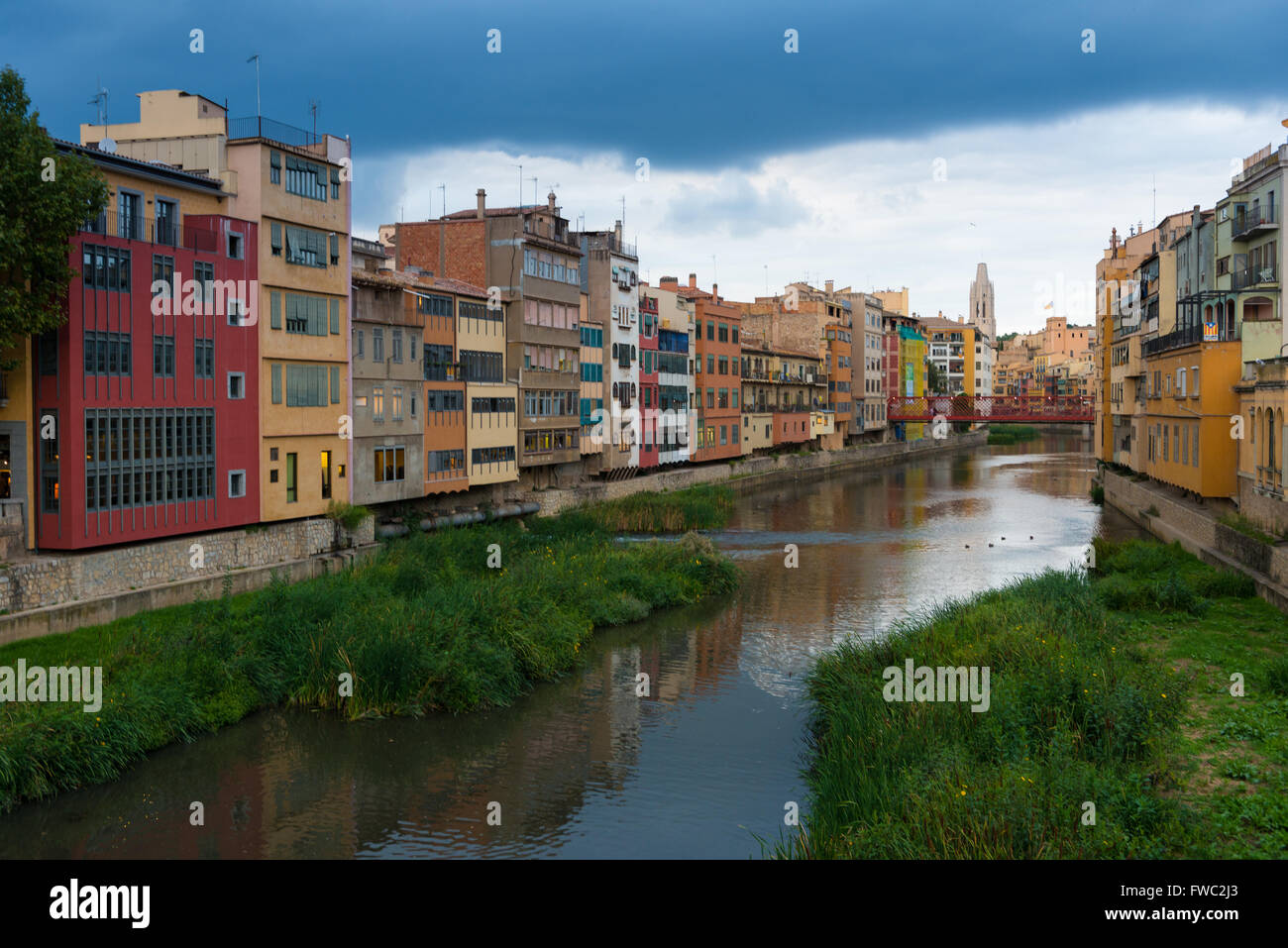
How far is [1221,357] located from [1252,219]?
717 cm

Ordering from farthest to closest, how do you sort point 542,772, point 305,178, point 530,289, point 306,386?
point 530,289 → point 306,386 → point 305,178 → point 542,772

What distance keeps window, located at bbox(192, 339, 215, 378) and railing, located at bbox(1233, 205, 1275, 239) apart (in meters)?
35.8

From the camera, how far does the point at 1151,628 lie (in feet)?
84.7

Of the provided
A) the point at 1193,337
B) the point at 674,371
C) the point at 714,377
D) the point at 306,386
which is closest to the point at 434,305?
the point at 306,386

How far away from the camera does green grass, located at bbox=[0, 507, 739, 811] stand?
1909 centimetres

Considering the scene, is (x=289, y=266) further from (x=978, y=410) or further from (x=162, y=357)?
(x=978, y=410)

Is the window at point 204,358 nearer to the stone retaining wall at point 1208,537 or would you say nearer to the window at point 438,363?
the window at point 438,363

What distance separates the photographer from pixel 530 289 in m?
50.3

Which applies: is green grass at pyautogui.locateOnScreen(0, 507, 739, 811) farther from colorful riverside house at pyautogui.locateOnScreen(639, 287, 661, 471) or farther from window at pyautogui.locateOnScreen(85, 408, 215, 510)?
colorful riverside house at pyautogui.locateOnScreen(639, 287, 661, 471)

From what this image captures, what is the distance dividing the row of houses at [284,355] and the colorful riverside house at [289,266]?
6 cm

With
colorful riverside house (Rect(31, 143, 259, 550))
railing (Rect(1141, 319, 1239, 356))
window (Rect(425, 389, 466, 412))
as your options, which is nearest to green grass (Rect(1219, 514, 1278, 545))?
railing (Rect(1141, 319, 1239, 356))

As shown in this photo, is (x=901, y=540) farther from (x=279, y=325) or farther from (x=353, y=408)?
(x=279, y=325)
